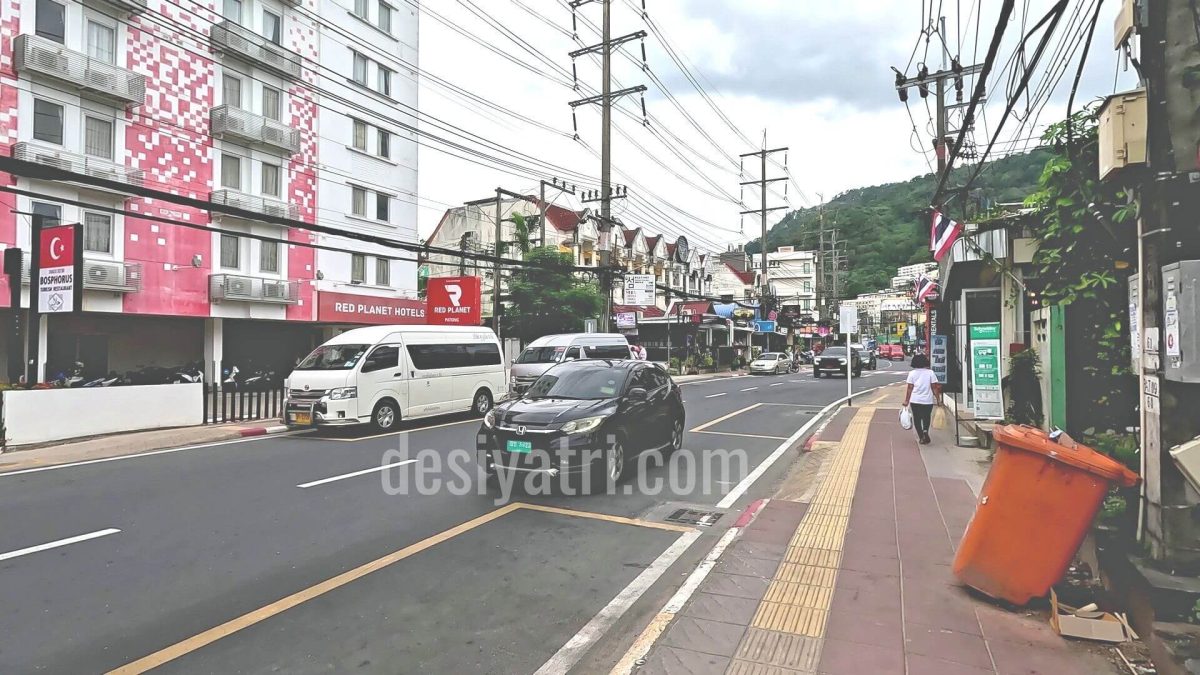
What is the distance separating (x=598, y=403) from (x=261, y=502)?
4.04 metres

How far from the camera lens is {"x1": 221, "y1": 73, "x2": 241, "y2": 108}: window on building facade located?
2338 centimetres

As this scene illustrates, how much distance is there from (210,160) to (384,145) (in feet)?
26.6

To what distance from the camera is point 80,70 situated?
18.8m

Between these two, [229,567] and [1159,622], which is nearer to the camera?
[1159,622]

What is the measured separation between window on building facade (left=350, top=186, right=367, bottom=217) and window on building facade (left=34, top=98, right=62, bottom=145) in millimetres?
10236

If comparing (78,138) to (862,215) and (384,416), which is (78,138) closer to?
(384,416)

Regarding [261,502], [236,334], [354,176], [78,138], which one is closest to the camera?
[261,502]

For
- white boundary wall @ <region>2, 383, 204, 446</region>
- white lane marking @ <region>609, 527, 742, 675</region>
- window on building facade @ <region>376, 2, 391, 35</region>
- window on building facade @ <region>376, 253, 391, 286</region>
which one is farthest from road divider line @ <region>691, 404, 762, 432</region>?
window on building facade @ <region>376, 2, 391, 35</region>

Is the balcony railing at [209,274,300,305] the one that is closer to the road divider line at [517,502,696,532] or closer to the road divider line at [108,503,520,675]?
the road divider line at [517,502,696,532]

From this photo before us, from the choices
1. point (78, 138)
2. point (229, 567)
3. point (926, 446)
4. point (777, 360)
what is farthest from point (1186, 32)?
point (777, 360)

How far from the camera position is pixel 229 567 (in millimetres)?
5211

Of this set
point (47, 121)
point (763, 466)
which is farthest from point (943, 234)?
point (47, 121)

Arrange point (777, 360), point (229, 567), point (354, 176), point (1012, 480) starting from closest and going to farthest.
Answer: point (1012, 480) → point (229, 567) → point (354, 176) → point (777, 360)

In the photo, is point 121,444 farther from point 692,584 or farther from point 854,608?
point 854,608
